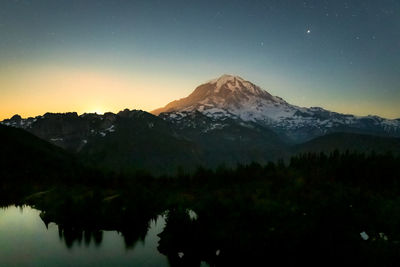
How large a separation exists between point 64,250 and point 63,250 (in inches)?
10.8

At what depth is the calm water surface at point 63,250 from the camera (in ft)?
274

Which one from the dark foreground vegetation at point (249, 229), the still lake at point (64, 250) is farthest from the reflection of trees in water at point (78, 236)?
the still lake at point (64, 250)

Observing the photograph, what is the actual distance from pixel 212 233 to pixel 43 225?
67.3 m

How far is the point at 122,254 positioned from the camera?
9025 centimetres

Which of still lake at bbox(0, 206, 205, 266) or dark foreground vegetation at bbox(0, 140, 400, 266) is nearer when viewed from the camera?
dark foreground vegetation at bbox(0, 140, 400, 266)

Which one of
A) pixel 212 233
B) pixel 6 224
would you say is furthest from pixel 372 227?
pixel 6 224

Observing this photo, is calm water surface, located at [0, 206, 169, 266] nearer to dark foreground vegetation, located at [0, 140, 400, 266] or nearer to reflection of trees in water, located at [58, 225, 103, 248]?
reflection of trees in water, located at [58, 225, 103, 248]

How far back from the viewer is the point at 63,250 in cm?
9238

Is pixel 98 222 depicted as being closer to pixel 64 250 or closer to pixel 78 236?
pixel 78 236

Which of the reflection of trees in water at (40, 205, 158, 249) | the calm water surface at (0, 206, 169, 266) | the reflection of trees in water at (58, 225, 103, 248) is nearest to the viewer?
the calm water surface at (0, 206, 169, 266)

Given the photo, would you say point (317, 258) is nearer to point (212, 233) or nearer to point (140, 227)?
point (212, 233)

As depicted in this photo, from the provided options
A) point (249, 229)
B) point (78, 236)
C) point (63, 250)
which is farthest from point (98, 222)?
point (249, 229)

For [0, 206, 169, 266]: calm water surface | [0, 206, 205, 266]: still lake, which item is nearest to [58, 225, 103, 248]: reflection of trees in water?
[0, 206, 205, 266]: still lake

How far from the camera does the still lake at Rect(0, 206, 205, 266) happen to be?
83625 mm
